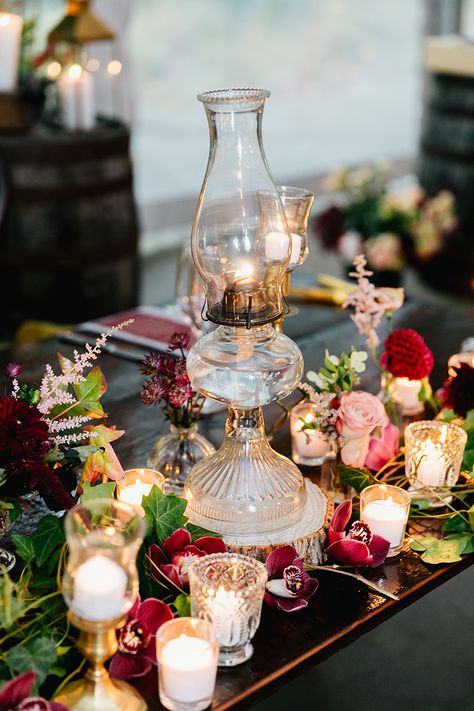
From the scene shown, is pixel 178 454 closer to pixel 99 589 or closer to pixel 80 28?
pixel 99 589

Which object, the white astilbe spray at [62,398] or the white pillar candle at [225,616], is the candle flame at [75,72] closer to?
the white astilbe spray at [62,398]

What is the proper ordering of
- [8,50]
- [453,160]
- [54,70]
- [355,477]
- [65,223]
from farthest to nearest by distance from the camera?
[453,160] → [54,70] → [65,223] → [8,50] → [355,477]

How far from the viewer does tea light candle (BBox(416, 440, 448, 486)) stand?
136 cm

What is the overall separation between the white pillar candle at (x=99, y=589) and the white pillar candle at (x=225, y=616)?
0.13 m

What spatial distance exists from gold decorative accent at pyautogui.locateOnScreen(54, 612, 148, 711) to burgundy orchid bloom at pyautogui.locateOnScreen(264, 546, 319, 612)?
0.21 m

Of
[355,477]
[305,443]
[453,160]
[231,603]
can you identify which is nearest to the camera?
[231,603]

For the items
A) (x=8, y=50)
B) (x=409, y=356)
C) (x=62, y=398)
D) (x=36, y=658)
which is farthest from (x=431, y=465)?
(x=8, y=50)

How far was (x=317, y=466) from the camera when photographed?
1.49 metres

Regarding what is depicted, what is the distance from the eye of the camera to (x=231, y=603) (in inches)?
39.3

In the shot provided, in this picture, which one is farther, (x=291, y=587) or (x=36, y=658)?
(x=291, y=587)

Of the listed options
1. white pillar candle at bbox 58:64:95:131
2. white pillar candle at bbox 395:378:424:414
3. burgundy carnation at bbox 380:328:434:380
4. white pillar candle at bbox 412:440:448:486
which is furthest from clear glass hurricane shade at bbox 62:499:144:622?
white pillar candle at bbox 58:64:95:131

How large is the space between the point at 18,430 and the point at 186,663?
1.09ft

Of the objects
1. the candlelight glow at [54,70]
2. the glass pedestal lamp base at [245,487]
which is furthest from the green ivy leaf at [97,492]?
the candlelight glow at [54,70]

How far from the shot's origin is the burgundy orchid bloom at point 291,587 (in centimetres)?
110
